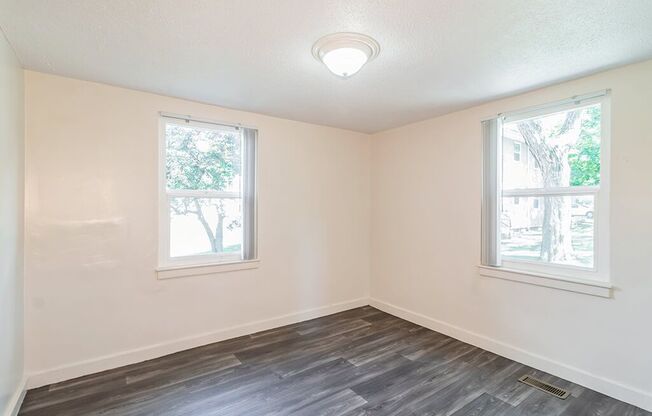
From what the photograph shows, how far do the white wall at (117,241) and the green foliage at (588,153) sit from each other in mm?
2708

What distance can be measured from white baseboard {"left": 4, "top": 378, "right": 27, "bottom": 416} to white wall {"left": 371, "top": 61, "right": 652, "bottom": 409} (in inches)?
141

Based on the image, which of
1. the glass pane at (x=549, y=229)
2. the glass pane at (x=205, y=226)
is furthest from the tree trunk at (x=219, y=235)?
the glass pane at (x=549, y=229)

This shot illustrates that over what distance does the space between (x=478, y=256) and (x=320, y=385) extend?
1973 millimetres

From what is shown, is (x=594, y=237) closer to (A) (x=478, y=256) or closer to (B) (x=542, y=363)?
(A) (x=478, y=256)

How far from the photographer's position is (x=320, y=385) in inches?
100

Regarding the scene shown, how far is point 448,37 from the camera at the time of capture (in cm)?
194

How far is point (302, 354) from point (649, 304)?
271 centimetres

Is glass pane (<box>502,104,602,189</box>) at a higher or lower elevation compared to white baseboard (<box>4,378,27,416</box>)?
higher

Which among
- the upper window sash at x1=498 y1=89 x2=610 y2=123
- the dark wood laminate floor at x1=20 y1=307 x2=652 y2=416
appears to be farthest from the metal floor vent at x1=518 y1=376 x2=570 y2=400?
the upper window sash at x1=498 y1=89 x2=610 y2=123

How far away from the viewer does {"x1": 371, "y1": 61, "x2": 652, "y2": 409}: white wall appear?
7.52 ft

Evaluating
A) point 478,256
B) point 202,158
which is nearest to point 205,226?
point 202,158

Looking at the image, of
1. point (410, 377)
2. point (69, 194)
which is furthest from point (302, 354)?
point (69, 194)

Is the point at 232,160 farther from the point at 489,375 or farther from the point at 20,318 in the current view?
the point at 489,375

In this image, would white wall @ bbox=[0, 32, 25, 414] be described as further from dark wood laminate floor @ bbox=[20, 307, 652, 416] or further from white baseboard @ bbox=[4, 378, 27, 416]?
dark wood laminate floor @ bbox=[20, 307, 652, 416]
